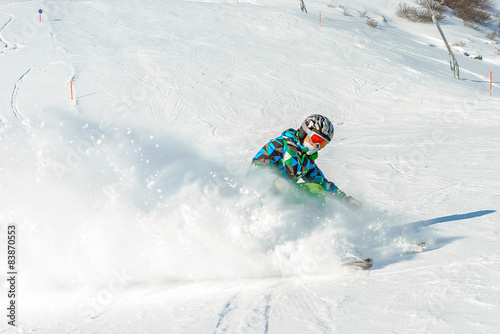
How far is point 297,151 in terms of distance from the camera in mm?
4117

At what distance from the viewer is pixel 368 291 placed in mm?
3004

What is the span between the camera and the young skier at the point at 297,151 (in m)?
4.04

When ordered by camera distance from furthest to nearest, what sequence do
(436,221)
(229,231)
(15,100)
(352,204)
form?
(15,100) → (436,221) → (352,204) → (229,231)

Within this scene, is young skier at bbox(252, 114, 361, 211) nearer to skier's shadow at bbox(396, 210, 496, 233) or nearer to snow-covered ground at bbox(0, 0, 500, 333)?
snow-covered ground at bbox(0, 0, 500, 333)

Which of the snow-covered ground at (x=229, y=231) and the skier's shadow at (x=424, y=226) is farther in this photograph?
the skier's shadow at (x=424, y=226)

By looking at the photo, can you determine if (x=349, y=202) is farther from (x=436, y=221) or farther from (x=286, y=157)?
(x=436, y=221)

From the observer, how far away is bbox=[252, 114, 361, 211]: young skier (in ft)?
13.3

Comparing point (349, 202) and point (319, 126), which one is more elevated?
point (319, 126)

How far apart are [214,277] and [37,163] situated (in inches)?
85.9

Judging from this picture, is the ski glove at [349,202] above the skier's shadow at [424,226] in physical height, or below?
above

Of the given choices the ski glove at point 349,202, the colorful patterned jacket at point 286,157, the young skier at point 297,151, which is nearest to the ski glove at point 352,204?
the ski glove at point 349,202

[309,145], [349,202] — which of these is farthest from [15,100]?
[349,202]

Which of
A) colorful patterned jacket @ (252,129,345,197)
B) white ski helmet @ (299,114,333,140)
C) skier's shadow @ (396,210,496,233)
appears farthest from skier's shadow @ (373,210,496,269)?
white ski helmet @ (299,114,333,140)

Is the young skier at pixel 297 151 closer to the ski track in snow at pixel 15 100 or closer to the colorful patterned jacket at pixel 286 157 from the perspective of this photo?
the colorful patterned jacket at pixel 286 157
